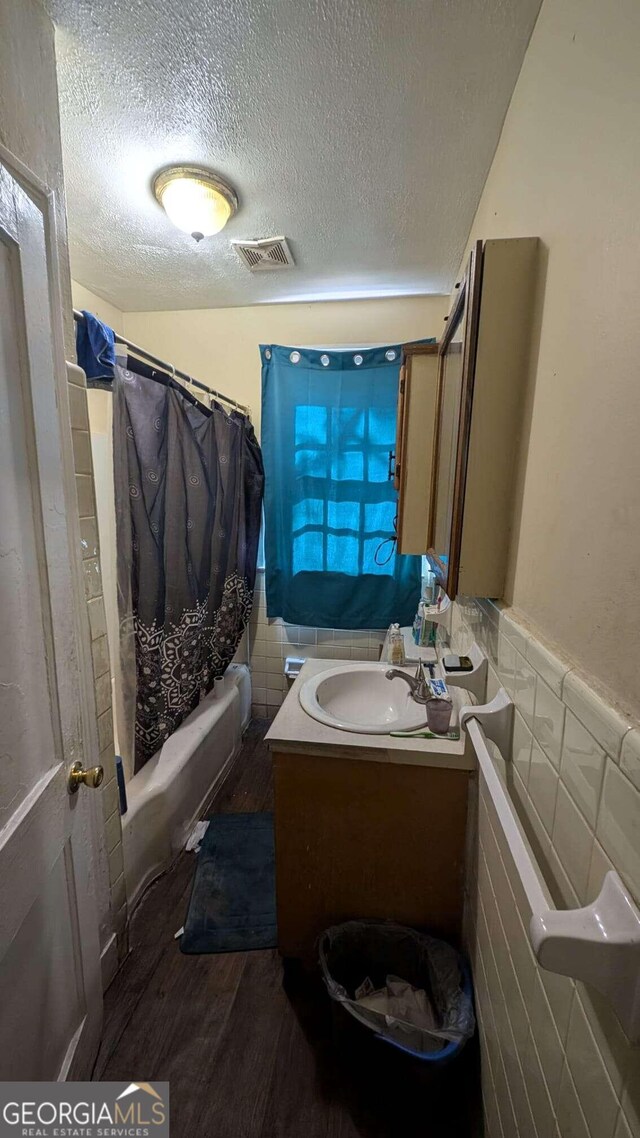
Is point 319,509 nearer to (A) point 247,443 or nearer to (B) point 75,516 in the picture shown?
(A) point 247,443

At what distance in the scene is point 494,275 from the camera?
2.33 ft

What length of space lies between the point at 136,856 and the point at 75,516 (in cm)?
118

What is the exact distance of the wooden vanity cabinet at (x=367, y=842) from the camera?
1.04 m

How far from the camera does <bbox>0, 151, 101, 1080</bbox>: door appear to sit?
2.04 feet

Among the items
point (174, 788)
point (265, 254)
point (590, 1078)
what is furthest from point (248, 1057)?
point (265, 254)

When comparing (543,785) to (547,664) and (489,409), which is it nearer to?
(547,664)

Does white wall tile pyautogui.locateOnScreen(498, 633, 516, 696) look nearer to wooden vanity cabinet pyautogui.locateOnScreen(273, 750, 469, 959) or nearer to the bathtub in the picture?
wooden vanity cabinet pyautogui.locateOnScreen(273, 750, 469, 959)

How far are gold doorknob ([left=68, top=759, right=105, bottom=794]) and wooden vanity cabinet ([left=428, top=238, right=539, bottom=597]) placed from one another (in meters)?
0.85

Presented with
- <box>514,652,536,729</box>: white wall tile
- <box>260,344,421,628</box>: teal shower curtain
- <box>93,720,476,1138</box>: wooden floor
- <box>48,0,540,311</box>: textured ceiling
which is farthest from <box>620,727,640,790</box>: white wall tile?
<box>260,344,421,628</box>: teal shower curtain

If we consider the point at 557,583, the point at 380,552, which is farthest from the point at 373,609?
the point at 557,583

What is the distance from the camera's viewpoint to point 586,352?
1.71ft

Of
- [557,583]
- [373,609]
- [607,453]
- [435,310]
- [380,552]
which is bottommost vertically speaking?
[373,609]

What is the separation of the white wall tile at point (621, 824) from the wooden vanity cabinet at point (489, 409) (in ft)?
1.48

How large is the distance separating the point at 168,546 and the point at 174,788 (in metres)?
0.93
